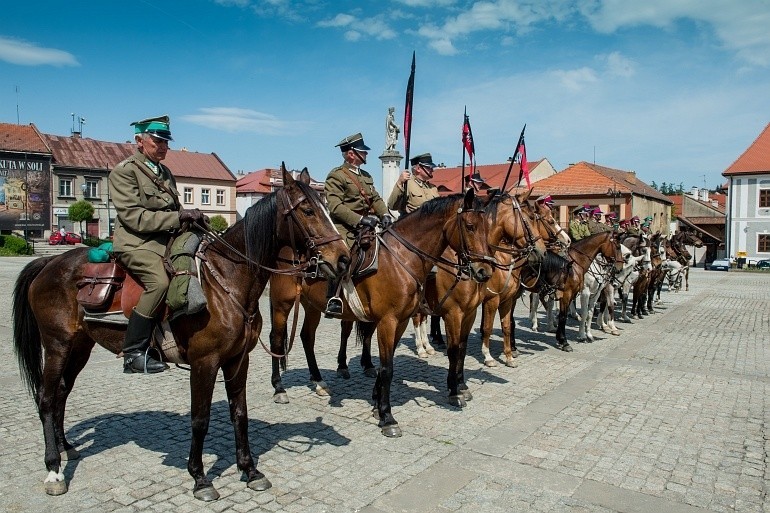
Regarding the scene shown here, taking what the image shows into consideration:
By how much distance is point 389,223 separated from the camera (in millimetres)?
7027

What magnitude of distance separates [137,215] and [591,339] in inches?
412

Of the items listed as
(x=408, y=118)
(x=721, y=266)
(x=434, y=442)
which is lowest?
(x=721, y=266)

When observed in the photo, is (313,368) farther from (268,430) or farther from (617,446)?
(617,446)

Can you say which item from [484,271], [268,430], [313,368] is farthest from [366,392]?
[484,271]

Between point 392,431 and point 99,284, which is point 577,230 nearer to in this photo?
point 392,431

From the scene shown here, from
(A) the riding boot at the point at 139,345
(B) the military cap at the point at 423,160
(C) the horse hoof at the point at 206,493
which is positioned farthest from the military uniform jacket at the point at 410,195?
(C) the horse hoof at the point at 206,493

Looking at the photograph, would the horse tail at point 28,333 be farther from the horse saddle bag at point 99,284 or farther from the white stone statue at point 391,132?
the white stone statue at point 391,132

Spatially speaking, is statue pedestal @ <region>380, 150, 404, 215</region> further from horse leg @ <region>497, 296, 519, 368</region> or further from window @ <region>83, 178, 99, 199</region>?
window @ <region>83, 178, 99, 199</region>

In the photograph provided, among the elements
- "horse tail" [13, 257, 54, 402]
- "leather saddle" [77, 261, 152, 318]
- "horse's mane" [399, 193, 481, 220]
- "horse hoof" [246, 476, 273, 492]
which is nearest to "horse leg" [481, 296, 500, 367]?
"horse's mane" [399, 193, 481, 220]

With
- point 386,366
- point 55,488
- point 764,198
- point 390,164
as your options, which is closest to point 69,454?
point 55,488

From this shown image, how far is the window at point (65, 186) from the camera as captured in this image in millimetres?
54562

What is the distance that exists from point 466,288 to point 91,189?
58178mm

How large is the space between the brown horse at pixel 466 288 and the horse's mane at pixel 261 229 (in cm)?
314

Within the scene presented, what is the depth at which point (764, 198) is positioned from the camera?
164 ft
